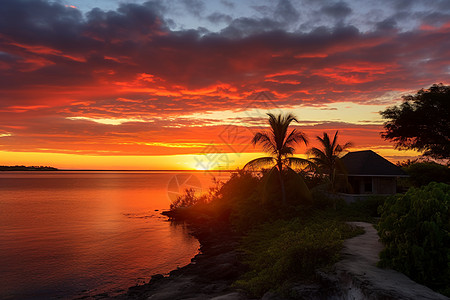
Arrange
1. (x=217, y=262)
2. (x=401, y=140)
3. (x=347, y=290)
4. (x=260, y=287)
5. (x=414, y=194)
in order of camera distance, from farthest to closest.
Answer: (x=401, y=140) < (x=217, y=262) < (x=260, y=287) < (x=414, y=194) < (x=347, y=290)

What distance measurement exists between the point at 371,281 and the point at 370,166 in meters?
25.9

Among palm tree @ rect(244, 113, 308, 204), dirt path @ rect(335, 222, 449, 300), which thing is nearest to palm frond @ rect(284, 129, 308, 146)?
palm tree @ rect(244, 113, 308, 204)

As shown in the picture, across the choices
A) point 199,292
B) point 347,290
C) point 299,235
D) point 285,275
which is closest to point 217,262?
point 199,292

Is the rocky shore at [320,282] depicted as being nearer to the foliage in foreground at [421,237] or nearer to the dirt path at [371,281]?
the dirt path at [371,281]

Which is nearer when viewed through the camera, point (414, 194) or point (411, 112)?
point (414, 194)

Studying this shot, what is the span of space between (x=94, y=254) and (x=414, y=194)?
81.6 feet

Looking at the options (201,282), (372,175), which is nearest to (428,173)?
(372,175)

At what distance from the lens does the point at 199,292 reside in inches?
573

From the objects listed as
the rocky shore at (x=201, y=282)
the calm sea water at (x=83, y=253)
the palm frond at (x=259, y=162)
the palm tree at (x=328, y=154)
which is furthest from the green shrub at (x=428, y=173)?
the calm sea water at (x=83, y=253)

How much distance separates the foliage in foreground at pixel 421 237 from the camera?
31.7 ft

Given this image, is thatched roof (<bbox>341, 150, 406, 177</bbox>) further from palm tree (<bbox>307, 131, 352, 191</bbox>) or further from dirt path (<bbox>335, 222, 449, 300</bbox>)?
dirt path (<bbox>335, 222, 449, 300</bbox>)

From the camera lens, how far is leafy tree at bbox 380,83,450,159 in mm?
37344

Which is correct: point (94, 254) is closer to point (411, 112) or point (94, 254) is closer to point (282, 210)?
point (282, 210)

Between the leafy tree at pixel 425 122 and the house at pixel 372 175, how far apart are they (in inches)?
353
